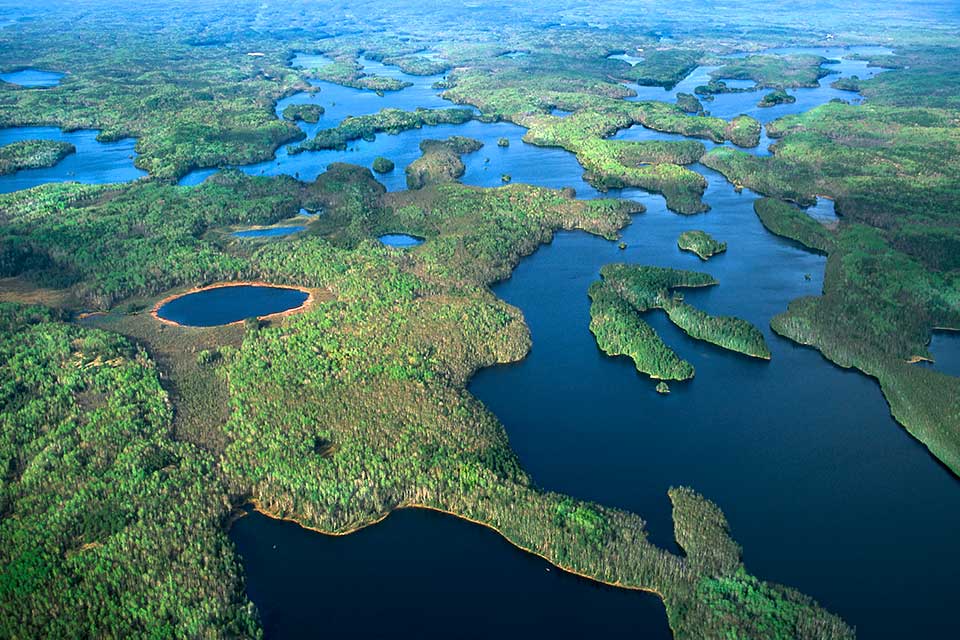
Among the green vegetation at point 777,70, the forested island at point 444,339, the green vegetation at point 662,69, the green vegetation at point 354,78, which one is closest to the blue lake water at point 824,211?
the forested island at point 444,339

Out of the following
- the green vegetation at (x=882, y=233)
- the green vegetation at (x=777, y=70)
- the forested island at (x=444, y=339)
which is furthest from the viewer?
the green vegetation at (x=777, y=70)

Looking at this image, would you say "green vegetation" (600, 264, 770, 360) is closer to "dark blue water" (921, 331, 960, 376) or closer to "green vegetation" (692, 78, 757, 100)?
"dark blue water" (921, 331, 960, 376)

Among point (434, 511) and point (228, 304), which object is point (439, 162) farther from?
point (434, 511)

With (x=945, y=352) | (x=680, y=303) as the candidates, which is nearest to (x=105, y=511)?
(x=680, y=303)

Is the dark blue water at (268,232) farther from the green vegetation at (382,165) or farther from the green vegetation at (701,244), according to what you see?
the green vegetation at (701,244)

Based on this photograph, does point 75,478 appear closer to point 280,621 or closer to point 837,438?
point 280,621

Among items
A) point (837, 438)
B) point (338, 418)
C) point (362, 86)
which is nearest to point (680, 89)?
point (362, 86)

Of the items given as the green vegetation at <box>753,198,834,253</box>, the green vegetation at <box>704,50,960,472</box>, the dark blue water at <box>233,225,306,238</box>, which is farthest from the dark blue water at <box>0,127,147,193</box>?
the green vegetation at <box>704,50,960,472</box>
